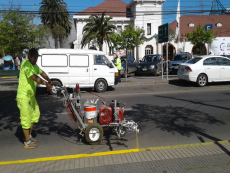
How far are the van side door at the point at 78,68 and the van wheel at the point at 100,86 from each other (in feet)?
2.28

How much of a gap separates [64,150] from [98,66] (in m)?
7.62

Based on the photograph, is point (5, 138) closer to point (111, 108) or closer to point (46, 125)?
point (46, 125)

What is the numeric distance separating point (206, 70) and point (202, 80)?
0.59 meters

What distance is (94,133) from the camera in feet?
16.0

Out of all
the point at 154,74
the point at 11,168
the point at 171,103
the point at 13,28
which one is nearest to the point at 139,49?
the point at 154,74

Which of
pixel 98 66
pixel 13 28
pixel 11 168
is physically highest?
pixel 13 28

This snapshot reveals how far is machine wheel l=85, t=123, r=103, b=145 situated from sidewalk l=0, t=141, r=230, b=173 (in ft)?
1.55

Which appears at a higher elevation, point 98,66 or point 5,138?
Answer: point 98,66

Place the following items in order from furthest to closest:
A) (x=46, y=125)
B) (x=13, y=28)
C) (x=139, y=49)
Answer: (x=139, y=49) < (x=13, y=28) < (x=46, y=125)

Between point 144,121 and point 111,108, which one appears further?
point 144,121

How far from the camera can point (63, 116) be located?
737cm

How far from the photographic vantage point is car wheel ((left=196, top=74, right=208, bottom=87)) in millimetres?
13188

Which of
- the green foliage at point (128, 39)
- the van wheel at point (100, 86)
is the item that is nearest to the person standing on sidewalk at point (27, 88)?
the van wheel at point (100, 86)

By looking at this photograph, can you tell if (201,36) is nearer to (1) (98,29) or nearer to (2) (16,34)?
(1) (98,29)
